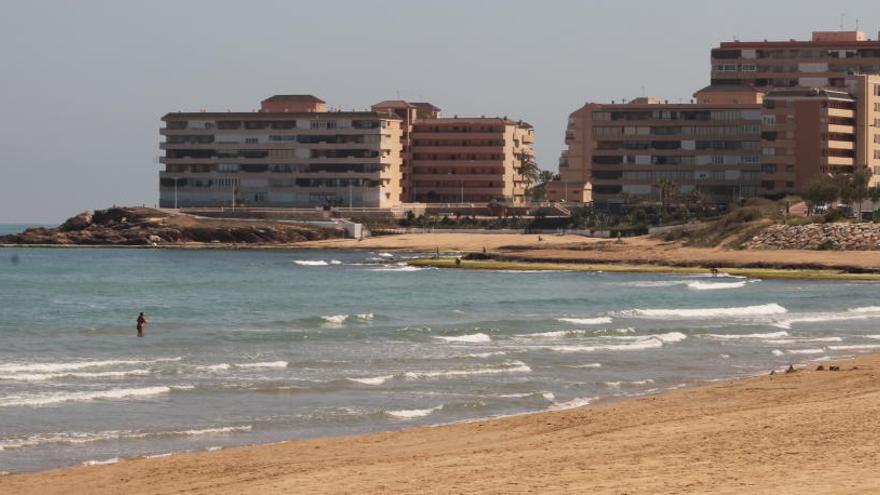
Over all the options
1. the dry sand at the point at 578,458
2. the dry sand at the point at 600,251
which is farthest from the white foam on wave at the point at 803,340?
the dry sand at the point at 600,251

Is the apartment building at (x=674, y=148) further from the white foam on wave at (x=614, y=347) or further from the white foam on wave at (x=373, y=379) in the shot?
the white foam on wave at (x=373, y=379)

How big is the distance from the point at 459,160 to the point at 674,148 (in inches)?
1249

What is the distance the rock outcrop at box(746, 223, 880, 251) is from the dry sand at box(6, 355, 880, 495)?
79431 mm

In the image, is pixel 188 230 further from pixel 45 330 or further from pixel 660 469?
pixel 660 469

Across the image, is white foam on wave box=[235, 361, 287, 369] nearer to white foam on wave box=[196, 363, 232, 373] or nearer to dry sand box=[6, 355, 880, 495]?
white foam on wave box=[196, 363, 232, 373]

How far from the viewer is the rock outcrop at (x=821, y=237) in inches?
4481

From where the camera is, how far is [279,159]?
593 ft

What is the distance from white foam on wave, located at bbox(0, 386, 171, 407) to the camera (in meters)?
39.0

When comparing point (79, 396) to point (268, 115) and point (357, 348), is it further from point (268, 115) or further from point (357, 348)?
point (268, 115)

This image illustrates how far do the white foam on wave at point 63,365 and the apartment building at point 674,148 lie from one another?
4719 inches

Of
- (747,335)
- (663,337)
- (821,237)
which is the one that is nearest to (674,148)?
(821,237)

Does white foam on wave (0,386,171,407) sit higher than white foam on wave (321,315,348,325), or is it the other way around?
white foam on wave (321,315,348,325)

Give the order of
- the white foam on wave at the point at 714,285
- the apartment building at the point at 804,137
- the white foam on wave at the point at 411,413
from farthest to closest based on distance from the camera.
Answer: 1. the apartment building at the point at 804,137
2. the white foam on wave at the point at 714,285
3. the white foam on wave at the point at 411,413

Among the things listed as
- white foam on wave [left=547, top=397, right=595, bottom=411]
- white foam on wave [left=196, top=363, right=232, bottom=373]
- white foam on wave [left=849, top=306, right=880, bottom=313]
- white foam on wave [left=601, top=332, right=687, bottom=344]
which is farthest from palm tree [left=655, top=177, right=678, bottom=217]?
white foam on wave [left=547, top=397, right=595, bottom=411]
